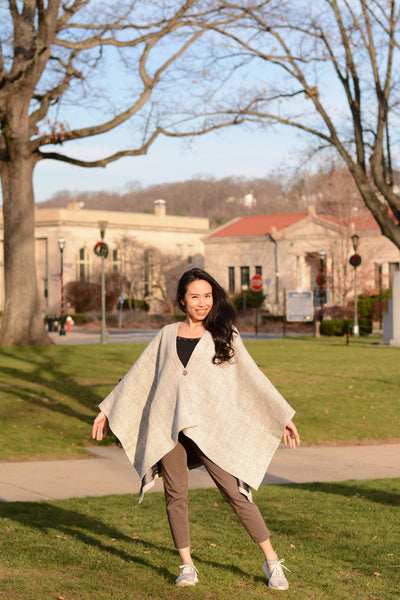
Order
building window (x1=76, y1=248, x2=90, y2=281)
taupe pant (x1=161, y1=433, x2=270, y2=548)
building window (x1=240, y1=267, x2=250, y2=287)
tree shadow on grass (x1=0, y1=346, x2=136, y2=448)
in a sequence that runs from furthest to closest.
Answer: building window (x1=76, y1=248, x2=90, y2=281)
building window (x1=240, y1=267, x2=250, y2=287)
tree shadow on grass (x1=0, y1=346, x2=136, y2=448)
taupe pant (x1=161, y1=433, x2=270, y2=548)

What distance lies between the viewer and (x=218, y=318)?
522 cm

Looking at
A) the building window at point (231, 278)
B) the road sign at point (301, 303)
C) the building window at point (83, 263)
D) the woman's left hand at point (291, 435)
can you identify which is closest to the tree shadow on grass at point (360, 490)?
the woman's left hand at point (291, 435)

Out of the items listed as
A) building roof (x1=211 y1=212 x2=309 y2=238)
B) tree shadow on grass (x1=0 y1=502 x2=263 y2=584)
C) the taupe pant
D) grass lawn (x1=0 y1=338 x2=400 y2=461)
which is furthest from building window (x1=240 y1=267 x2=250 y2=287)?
the taupe pant

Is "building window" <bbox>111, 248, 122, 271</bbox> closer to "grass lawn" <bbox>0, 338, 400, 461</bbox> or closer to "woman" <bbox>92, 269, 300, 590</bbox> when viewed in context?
"grass lawn" <bbox>0, 338, 400, 461</bbox>

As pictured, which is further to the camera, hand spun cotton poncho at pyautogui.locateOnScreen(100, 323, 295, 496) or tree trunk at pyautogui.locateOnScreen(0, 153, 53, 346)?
tree trunk at pyautogui.locateOnScreen(0, 153, 53, 346)

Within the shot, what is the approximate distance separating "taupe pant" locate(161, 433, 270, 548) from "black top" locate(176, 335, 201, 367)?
43 cm

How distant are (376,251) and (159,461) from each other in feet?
184

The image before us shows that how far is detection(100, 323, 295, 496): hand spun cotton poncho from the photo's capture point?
16.8 feet

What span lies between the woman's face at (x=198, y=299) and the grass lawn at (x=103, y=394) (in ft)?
18.8

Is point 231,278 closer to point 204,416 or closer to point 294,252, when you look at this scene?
point 294,252

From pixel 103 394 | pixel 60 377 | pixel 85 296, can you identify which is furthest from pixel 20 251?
pixel 85 296

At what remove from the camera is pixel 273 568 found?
509 cm

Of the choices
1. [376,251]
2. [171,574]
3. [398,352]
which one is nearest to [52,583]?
[171,574]

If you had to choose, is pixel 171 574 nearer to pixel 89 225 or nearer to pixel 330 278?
pixel 330 278
